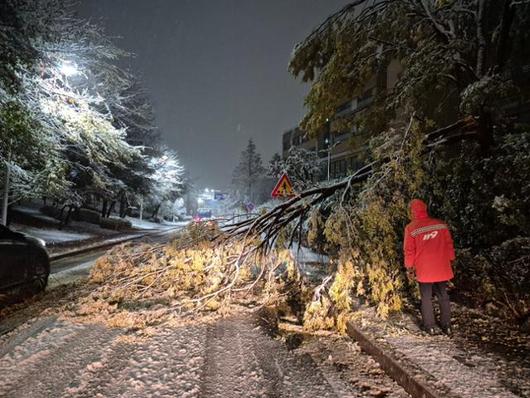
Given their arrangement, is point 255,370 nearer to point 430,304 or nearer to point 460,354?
point 460,354

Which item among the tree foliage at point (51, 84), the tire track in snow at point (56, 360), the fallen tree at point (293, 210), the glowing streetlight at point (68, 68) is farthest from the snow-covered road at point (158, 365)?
the glowing streetlight at point (68, 68)

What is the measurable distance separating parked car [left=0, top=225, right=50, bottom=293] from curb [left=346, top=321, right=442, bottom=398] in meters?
5.66

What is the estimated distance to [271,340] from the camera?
499 centimetres

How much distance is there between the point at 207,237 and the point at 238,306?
4.47 feet

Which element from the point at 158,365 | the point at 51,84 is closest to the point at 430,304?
the point at 158,365

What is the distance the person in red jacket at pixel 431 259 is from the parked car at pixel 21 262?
631 cm

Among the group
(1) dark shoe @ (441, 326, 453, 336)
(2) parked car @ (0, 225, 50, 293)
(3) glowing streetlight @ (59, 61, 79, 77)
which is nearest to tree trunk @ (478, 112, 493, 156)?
(1) dark shoe @ (441, 326, 453, 336)

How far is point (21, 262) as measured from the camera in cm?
664

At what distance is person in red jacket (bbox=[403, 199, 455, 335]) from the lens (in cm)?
463

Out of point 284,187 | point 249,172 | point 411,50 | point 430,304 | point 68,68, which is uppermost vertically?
point 249,172

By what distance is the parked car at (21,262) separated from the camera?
20.2ft

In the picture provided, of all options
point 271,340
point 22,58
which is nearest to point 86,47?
point 22,58

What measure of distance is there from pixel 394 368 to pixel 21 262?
640cm

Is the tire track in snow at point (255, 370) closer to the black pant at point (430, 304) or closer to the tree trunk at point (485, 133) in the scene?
the black pant at point (430, 304)
